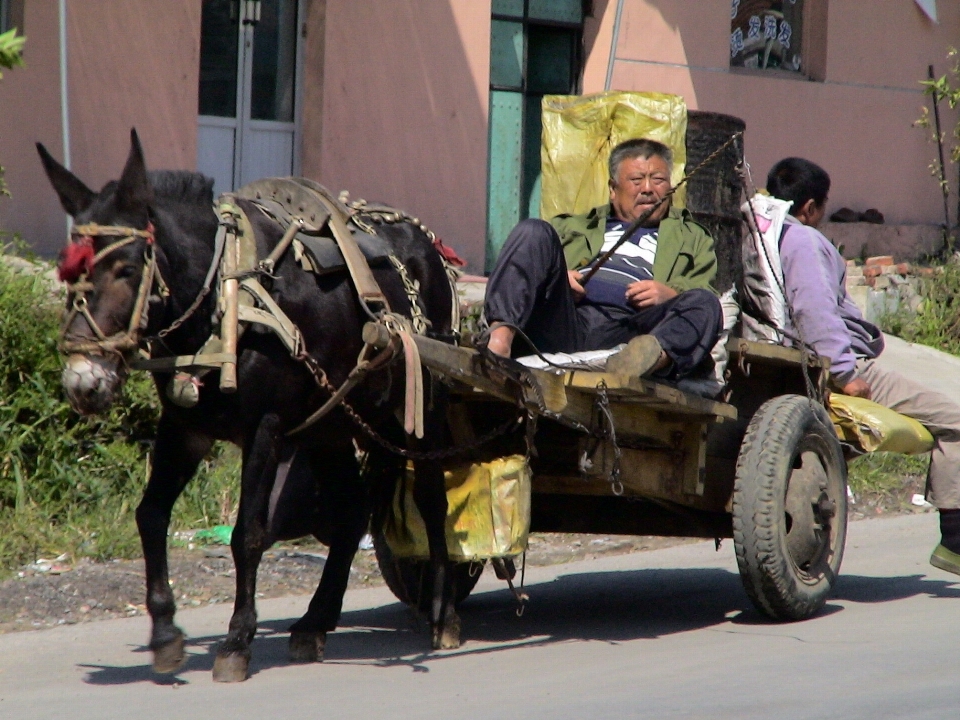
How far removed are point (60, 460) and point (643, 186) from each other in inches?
132

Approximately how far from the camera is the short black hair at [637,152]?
577 cm

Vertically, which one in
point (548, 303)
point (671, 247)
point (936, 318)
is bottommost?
point (936, 318)

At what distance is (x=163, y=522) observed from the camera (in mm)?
4711

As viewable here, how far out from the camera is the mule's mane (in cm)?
461

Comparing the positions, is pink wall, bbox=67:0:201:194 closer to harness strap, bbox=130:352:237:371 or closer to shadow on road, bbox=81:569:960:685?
shadow on road, bbox=81:569:960:685

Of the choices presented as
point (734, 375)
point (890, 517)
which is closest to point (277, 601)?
point (734, 375)

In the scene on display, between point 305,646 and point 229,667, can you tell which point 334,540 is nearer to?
point 305,646

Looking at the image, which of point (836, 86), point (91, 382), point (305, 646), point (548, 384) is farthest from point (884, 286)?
point (91, 382)

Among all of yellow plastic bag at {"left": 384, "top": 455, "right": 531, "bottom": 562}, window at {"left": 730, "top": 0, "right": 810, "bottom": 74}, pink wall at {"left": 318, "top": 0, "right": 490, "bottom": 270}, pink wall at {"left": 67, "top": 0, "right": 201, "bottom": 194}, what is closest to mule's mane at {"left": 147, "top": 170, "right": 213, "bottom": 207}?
yellow plastic bag at {"left": 384, "top": 455, "right": 531, "bottom": 562}

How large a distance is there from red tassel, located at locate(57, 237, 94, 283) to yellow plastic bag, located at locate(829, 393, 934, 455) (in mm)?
3260

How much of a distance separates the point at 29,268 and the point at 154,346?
340cm

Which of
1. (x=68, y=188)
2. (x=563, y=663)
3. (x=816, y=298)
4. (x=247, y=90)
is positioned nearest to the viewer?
(x=68, y=188)

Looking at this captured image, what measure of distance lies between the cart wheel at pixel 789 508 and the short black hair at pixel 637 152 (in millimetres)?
1114

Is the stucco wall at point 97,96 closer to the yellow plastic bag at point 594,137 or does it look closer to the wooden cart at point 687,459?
the yellow plastic bag at point 594,137
